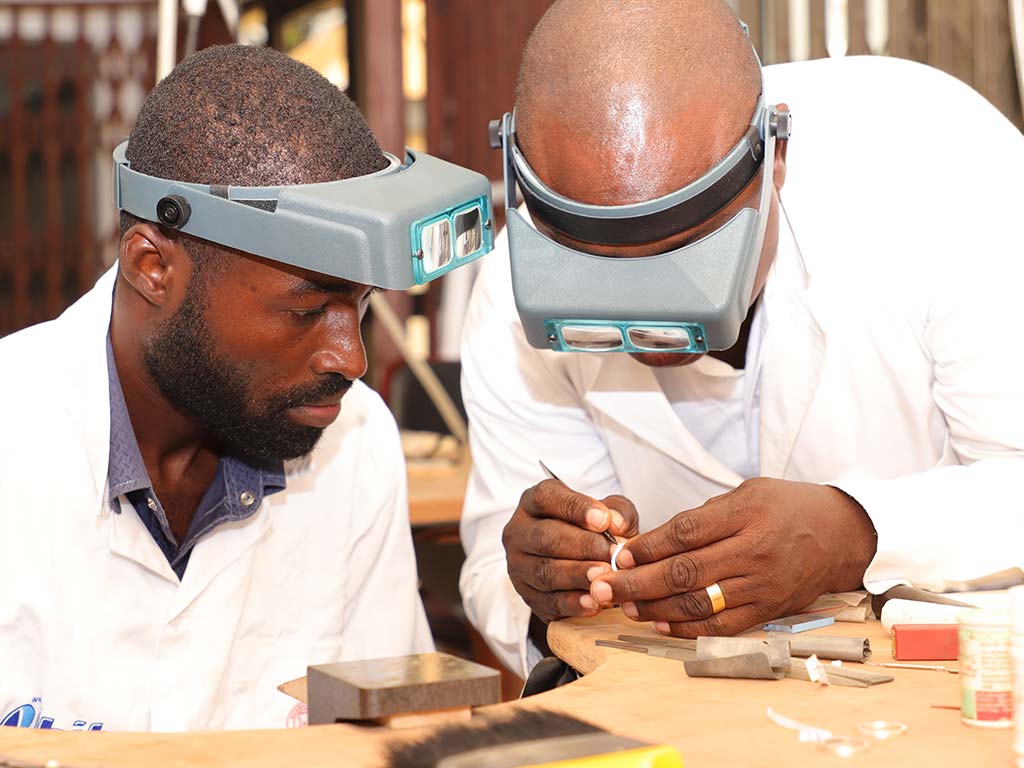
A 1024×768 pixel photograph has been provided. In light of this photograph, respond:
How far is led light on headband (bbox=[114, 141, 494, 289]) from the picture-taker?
59.8 inches

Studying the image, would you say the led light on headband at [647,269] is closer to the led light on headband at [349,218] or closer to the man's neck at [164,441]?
the led light on headband at [349,218]

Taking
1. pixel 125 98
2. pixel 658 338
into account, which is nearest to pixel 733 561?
pixel 658 338

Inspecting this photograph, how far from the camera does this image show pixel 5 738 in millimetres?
1184

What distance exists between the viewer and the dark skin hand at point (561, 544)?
1.60 meters

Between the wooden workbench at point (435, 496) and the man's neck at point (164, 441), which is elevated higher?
the man's neck at point (164, 441)

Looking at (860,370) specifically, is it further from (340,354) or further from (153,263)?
(153,263)

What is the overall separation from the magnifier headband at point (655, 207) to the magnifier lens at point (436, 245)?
0.12 metres

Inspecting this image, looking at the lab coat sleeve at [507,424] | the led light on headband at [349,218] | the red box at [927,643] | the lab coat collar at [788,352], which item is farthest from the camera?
the lab coat sleeve at [507,424]

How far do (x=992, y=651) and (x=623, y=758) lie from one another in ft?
1.22

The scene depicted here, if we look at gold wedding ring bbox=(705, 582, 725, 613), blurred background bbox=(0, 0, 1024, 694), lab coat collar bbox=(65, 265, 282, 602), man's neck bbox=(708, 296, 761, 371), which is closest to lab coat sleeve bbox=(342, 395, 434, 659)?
lab coat collar bbox=(65, 265, 282, 602)

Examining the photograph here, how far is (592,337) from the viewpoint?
5.22 ft

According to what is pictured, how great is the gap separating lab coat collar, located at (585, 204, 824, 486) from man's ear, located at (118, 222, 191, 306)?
626 millimetres

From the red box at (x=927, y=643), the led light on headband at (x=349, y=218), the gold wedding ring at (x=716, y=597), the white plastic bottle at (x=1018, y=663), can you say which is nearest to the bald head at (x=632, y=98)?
the led light on headband at (x=349, y=218)

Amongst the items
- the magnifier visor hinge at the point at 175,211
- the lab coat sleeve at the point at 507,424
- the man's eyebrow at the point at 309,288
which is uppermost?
the magnifier visor hinge at the point at 175,211
